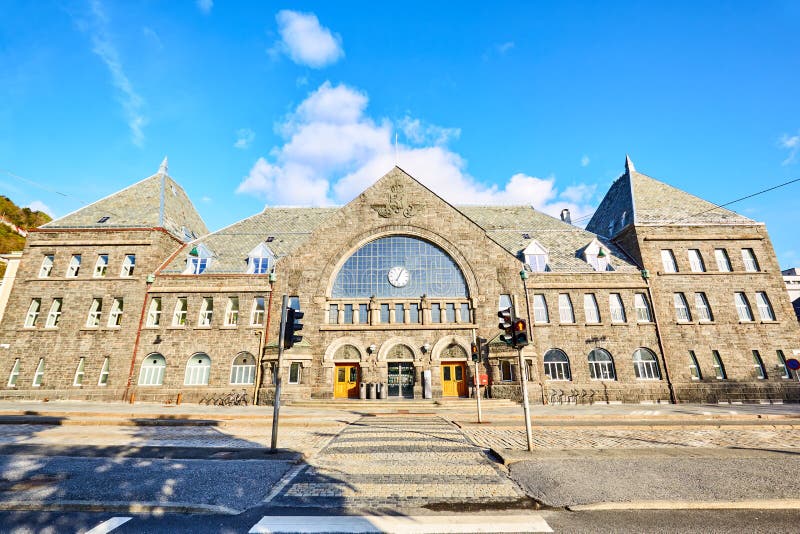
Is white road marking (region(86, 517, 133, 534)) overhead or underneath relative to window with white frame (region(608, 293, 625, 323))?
underneath

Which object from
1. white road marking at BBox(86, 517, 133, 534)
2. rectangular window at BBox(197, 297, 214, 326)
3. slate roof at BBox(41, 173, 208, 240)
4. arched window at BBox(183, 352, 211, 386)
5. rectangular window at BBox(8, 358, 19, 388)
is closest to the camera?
white road marking at BBox(86, 517, 133, 534)

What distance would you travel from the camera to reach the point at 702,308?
1033 inches

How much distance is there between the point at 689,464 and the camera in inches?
291

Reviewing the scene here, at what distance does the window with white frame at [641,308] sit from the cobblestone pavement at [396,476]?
2208 cm

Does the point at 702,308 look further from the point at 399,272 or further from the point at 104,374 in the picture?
the point at 104,374

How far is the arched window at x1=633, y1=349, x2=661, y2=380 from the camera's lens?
24656mm

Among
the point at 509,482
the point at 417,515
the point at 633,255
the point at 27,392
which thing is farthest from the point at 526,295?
the point at 27,392

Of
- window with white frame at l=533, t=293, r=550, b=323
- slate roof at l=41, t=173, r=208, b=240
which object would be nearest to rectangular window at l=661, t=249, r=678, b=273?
window with white frame at l=533, t=293, r=550, b=323

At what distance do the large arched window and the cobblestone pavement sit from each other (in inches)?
644

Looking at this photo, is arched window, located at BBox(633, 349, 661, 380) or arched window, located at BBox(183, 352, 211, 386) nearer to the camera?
arched window, located at BBox(183, 352, 211, 386)

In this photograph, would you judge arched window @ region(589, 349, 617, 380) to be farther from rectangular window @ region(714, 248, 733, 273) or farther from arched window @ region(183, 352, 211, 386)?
arched window @ region(183, 352, 211, 386)

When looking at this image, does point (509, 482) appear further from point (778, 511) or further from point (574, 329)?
point (574, 329)

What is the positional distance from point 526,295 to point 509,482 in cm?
2084

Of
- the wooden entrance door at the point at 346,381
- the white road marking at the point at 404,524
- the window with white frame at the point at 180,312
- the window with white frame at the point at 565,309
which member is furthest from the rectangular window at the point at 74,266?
the window with white frame at the point at 565,309
